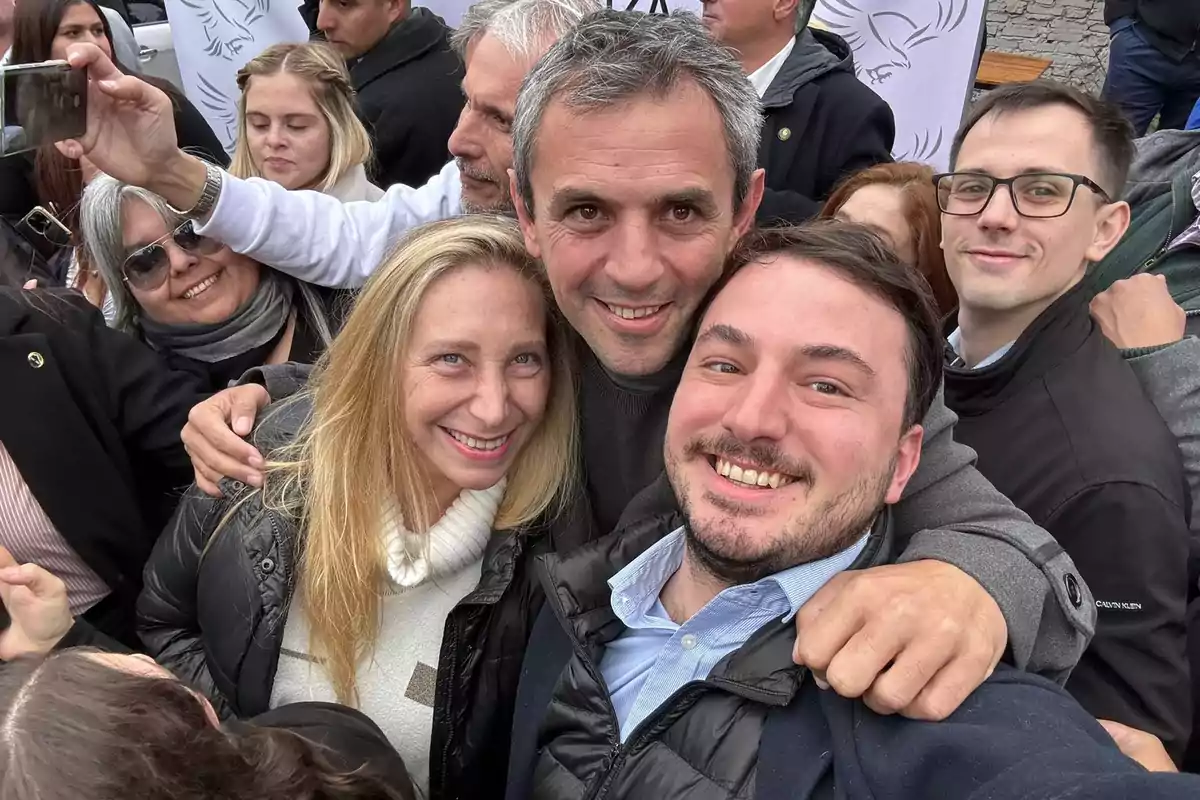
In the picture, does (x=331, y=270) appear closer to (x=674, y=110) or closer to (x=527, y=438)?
(x=527, y=438)

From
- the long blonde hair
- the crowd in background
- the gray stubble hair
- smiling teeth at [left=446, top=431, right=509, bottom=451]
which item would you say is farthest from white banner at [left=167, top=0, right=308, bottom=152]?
smiling teeth at [left=446, top=431, right=509, bottom=451]

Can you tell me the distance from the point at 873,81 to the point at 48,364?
3.73 metres

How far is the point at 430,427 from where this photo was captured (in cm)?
192

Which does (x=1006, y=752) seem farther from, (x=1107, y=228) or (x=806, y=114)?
(x=806, y=114)

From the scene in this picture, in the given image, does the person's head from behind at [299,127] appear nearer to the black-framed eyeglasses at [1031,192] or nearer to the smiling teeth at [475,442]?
the smiling teeth at [475,442]

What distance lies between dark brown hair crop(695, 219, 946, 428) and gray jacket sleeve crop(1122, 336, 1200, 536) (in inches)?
24.4

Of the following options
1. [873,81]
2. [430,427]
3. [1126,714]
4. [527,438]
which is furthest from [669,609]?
[873,81]

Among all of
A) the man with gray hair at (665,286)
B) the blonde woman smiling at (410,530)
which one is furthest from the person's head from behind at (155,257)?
the blonde woman smiling at (410,530)

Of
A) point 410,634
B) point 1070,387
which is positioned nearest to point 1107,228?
point 1070,387

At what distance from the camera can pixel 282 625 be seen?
187cm

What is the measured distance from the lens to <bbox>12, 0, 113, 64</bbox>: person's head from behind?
3828mm

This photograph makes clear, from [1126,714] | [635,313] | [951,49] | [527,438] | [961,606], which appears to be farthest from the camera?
[951,49]

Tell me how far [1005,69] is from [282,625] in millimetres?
6604

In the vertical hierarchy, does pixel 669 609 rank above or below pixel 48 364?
below
